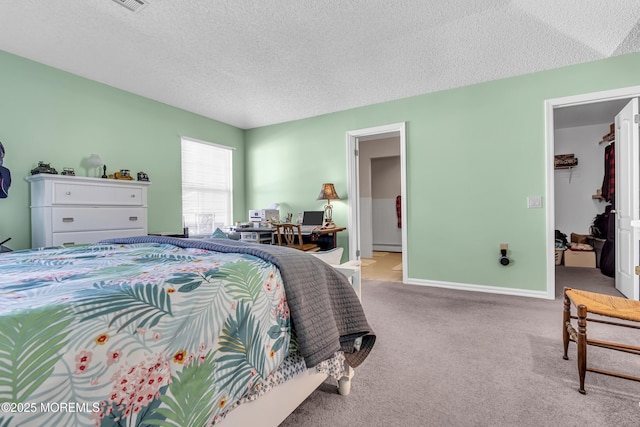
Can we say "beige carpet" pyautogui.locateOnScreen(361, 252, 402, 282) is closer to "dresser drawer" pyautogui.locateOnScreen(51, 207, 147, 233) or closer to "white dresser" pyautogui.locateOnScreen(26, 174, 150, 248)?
"dresser drawer" pyautogui.locateOnScreen(51, 207, 147, 233)

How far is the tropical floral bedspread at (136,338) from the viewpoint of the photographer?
611mm

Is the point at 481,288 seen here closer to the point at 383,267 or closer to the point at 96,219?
the point at 383,267

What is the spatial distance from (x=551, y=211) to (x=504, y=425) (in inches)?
107

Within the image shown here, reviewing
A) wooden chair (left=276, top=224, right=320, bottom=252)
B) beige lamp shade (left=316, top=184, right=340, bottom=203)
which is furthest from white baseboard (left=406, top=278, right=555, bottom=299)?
beige lamp shade (left=316, top=184, right=340, bottom=203)

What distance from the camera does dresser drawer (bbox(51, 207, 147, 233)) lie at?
9.29 ft

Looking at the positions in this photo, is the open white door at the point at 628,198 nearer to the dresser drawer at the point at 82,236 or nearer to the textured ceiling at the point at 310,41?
the textured ceiling at the point at 310,41

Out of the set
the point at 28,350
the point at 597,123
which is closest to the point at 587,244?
the point at 597,123

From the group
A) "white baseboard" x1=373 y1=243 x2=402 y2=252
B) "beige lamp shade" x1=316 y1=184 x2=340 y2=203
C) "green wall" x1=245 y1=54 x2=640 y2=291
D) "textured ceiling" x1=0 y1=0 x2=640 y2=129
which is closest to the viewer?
"textured ceiling" x1=0 y1=0 x2=640 y2=129

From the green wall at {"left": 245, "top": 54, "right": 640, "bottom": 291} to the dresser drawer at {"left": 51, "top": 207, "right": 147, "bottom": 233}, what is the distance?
2.71 m

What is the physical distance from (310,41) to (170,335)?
8.73ft

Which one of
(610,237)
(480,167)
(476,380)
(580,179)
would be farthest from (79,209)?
(580,179)

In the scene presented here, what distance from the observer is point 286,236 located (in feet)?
13.6

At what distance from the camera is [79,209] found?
2949mm

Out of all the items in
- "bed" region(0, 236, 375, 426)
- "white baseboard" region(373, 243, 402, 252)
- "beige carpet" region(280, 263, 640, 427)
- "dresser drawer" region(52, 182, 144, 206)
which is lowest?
"beige carpet" region(280, 263, 640, 427)
